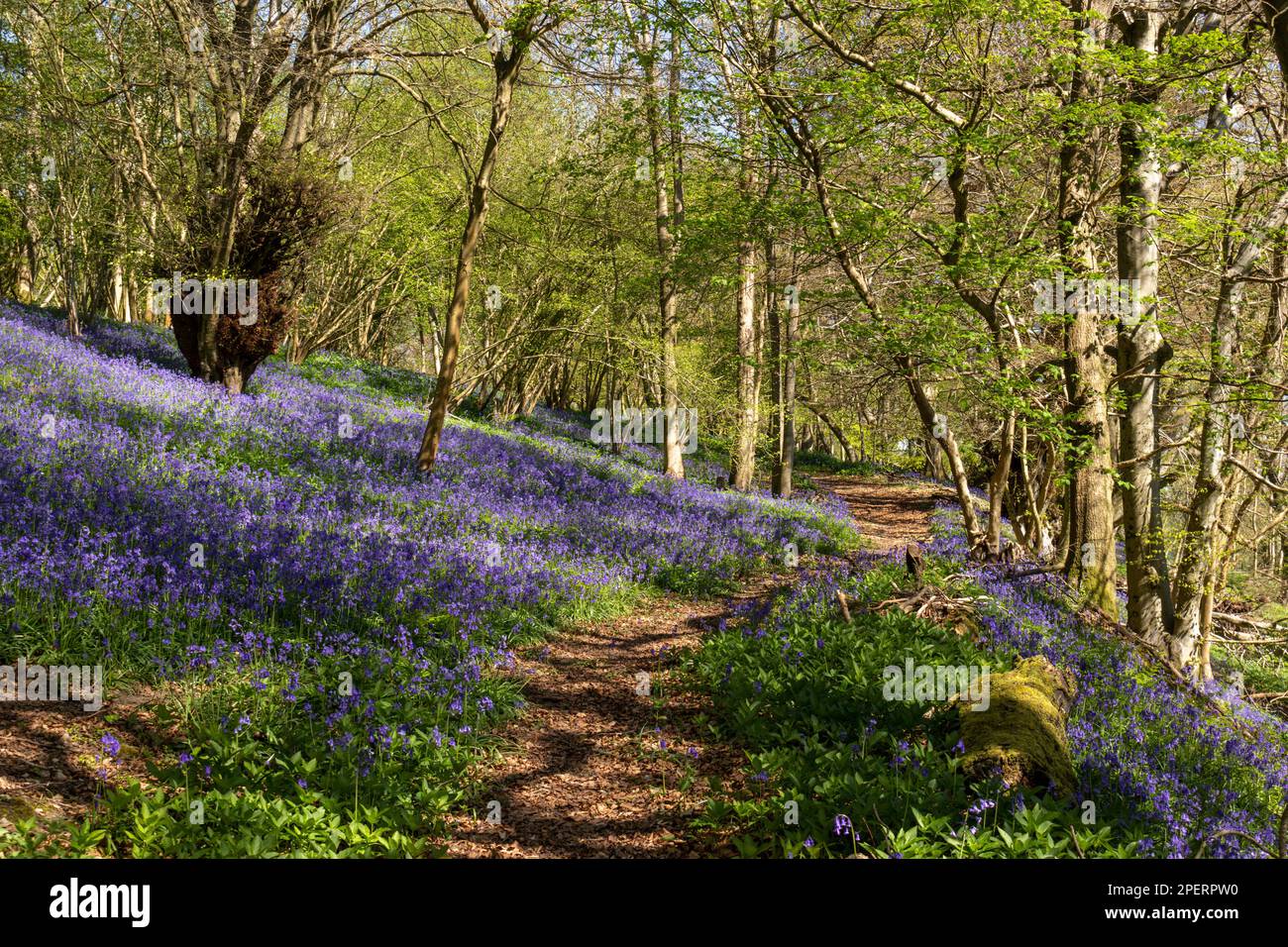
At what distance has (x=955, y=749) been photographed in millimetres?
5121

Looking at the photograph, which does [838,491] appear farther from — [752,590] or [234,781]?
[234,781]

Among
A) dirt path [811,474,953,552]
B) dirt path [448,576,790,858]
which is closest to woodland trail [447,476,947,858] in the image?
dirt path [448,576,790,858]

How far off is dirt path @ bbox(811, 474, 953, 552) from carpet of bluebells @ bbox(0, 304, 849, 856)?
6549mm

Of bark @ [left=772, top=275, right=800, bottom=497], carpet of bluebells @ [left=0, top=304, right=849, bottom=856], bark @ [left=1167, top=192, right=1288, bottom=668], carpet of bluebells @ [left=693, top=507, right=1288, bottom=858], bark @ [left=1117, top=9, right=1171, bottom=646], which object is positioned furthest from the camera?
bark @ [left=772, top=275, right=800, bottom=497]

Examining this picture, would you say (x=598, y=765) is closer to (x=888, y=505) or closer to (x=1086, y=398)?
(x=1086, y=398)

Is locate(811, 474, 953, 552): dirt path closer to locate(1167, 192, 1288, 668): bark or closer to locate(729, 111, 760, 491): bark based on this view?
locate(729, 111, 760, 491): bark

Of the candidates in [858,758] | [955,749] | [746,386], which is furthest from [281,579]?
[746,386]

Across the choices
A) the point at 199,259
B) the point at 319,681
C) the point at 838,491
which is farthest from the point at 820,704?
the point at 838,491

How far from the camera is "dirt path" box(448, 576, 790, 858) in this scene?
4.84 metres

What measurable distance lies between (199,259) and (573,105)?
54.5ft

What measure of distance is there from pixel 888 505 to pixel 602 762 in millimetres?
21931

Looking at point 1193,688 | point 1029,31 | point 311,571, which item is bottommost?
point 1193,688

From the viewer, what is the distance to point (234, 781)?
4387 millimetres

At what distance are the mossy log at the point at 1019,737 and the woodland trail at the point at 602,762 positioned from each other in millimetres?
1595
